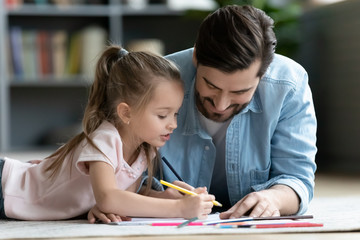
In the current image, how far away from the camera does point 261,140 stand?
1.85 metres

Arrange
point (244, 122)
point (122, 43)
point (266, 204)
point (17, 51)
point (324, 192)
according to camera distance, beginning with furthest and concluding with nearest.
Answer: point (122, 43), point (17, 51), point (324, 192), point (244, 122), point (266, 204)

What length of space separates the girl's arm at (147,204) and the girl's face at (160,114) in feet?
0.65

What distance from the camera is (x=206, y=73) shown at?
5.25 feet

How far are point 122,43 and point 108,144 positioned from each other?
3.04 m

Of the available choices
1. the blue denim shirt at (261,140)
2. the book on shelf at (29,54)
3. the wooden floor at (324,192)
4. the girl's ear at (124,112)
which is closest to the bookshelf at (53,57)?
the book on shelf at (29,54)

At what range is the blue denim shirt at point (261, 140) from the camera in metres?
1.81

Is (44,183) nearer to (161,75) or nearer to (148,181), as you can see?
(148,181)

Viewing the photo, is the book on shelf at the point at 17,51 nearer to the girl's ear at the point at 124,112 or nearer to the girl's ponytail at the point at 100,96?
the girl's ponytail at the point at 100,96

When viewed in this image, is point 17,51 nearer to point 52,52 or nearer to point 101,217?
point 52,52

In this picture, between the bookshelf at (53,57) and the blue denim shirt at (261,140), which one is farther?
the bookshelf at (53,57)

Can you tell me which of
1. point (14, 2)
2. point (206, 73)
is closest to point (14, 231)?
point (206, 73)

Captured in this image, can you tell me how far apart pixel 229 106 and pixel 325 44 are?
2295 mm

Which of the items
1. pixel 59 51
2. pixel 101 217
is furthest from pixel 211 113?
pixel 59 51

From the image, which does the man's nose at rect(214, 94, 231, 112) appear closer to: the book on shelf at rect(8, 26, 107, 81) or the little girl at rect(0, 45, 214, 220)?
the little girl at rect(0, 45, 214, 220)
